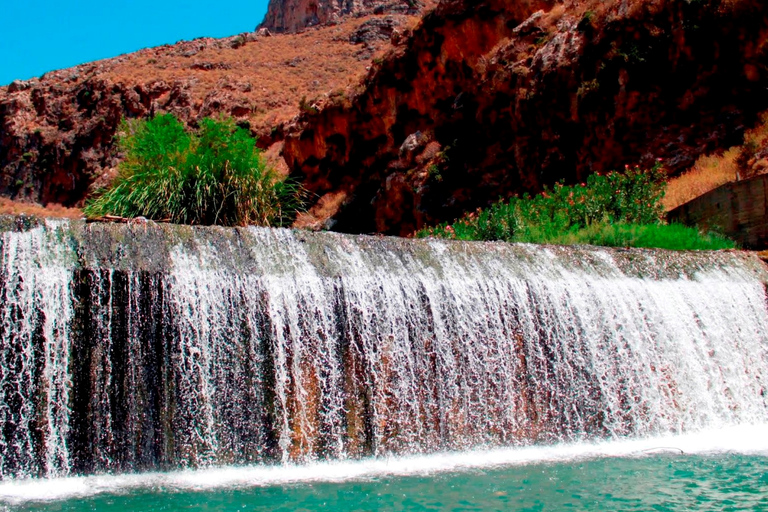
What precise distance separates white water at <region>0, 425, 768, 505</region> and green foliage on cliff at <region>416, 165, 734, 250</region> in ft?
13.4

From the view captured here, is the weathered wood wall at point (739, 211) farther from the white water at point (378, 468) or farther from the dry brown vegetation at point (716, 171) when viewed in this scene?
the white water at point (378, 468)

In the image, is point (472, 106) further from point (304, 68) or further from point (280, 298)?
point (304, 68)

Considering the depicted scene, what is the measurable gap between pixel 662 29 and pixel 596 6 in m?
2.51

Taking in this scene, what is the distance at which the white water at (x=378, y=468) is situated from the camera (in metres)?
6.53

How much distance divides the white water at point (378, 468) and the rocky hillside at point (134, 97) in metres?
34.4

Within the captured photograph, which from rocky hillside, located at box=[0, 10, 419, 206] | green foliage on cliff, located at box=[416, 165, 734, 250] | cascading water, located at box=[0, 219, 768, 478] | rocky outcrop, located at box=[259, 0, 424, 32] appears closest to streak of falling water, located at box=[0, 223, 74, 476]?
cascading water, located at box=[0, 219, 768, 478]

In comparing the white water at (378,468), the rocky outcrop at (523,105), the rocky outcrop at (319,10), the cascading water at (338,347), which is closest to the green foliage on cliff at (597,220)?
the cascading water at (338,347)

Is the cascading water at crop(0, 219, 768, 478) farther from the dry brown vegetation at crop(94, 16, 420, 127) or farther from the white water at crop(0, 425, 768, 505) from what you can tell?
the dry brown vegetation at crop(94, 16, 420, 127)

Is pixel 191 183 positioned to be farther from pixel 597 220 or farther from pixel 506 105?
pixel 506 105

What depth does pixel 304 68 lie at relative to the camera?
171ft

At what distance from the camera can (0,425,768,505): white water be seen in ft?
21.4

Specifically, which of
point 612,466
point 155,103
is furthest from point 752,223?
point 155,103

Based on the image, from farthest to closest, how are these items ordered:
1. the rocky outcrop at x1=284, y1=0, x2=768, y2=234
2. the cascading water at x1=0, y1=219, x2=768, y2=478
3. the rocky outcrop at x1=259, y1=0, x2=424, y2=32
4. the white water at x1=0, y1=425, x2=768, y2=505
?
the rocky outcrop at x1=259, y1=0, x2=424, y2=32 < the rocky outcrop at x1=284, y1=0, x2=768, y2=234 < the cascading water at x1=0, y1=219, x2=768, y2=478 < the white water at x1=0, y1=425, x2=768, y2=505

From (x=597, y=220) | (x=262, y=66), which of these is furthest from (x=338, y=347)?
(x=262, y=66)
